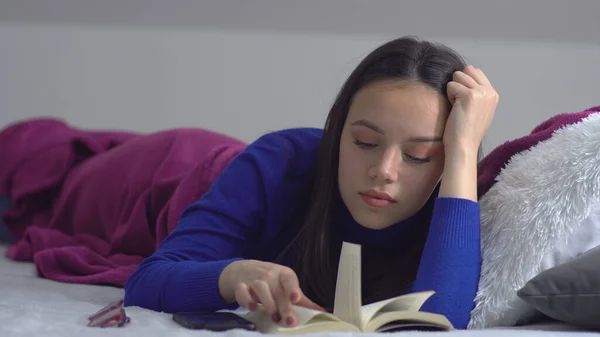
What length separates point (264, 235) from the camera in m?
1.41

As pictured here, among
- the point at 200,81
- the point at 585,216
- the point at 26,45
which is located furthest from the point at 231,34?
the point at 585,216

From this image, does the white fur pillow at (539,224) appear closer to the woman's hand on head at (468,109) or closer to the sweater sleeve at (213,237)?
the woman's hand on head at (468,109)

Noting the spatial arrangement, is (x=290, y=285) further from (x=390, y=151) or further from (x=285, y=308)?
(x=390, y=151)

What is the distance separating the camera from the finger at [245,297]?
105cm

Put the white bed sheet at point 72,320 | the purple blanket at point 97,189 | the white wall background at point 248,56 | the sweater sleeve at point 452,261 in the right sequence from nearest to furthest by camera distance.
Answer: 1. the white bed sheet at point 72,320
2. the sweater sleeve at point 452,261
3. the purple blanket at point 97,189
4. the white wall background at point 248,56

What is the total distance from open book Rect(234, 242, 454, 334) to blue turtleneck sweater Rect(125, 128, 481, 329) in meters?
0.13

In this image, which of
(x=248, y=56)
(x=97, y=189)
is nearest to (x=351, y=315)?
(x=97, y=189)

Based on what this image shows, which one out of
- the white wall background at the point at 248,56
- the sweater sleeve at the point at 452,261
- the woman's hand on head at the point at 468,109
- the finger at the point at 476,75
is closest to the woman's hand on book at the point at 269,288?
the sweater sleeve at the point at 452,261

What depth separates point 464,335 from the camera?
3.24 ft

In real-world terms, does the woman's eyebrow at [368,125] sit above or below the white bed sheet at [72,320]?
above

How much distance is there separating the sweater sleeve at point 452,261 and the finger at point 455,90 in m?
→ 0.16

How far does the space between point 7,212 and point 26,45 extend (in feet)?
3.13

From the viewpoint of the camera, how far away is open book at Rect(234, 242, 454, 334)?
978 millimetres

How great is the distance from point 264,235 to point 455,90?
407 millimetres
